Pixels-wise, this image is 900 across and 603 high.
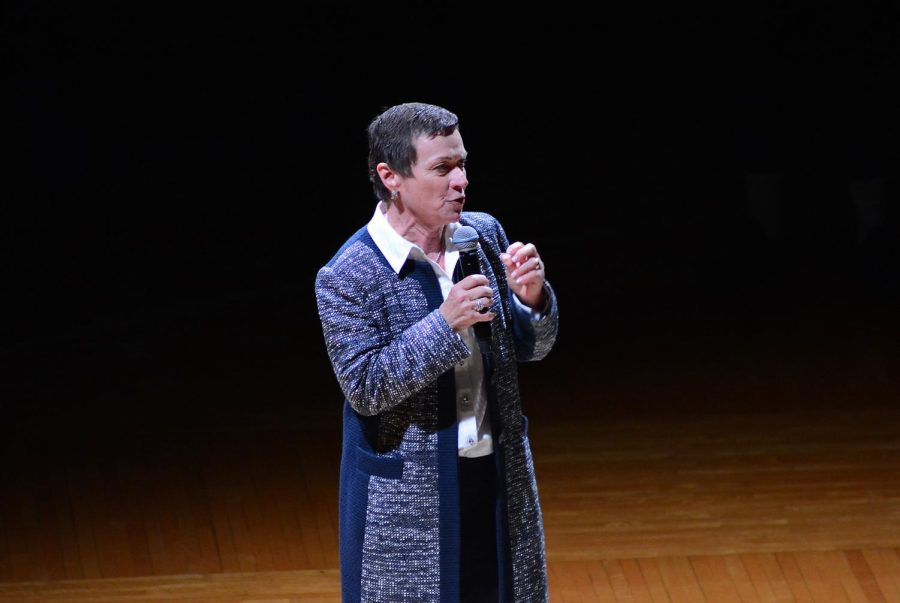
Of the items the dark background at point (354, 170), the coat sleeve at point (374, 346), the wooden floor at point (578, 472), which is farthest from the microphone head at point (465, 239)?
the dark background at point (354, 170)

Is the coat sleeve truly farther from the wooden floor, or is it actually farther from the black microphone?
the wooden floor

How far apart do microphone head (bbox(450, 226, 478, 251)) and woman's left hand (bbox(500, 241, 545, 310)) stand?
5 centimetres

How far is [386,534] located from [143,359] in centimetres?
337

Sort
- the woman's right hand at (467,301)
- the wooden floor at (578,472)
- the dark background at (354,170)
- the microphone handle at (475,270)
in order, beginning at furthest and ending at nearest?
the dark background at (354,170) < the wooden floor at (578,472) < the microphone handle at (475,270) < the woman's right hand at (467,301)

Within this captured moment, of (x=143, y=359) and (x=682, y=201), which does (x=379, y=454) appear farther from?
(x=682, y=201)

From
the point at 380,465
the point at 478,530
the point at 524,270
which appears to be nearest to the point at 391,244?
the point at 524,270

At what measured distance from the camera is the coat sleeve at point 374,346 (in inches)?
81.7

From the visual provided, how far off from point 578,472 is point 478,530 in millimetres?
2023

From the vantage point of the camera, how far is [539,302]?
7.43 feet

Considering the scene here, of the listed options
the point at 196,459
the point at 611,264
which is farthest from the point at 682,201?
the point at 196,459

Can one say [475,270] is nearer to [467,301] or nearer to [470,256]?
[470,256]

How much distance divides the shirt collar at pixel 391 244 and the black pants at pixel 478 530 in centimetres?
33

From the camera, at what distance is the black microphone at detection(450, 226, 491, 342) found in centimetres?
215

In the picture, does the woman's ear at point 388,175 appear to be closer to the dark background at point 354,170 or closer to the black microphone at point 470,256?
the black microphone at point 470,256
